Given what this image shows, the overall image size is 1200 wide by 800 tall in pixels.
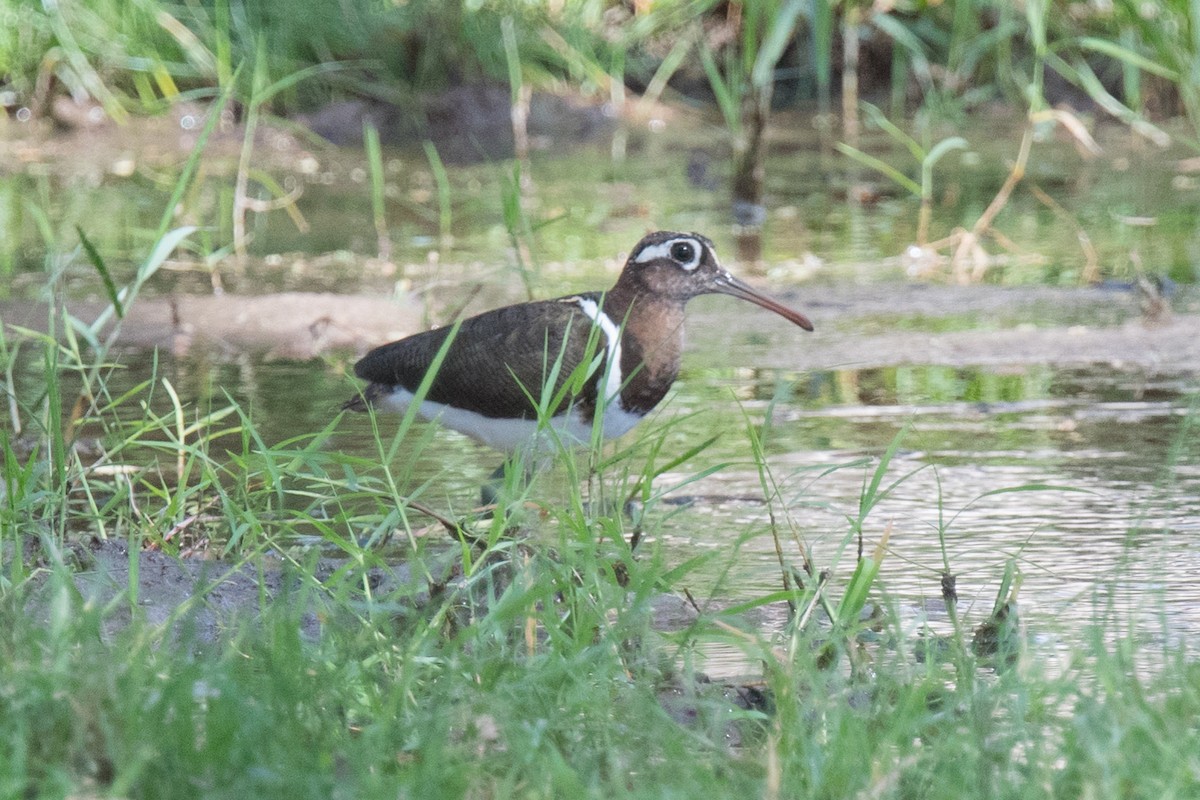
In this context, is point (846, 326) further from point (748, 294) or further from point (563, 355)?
point (563, 355)

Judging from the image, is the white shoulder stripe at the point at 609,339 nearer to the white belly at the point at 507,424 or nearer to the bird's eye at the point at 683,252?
the white belly at the point at 507,424

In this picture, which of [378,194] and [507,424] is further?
[378,194]

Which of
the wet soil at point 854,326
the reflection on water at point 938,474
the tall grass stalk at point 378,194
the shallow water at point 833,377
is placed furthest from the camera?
the tall grass stalk at point 378,194

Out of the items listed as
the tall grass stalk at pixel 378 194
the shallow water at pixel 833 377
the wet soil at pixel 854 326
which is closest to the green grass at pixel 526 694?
the shallow water at pixel 833 377

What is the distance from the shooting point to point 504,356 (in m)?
4.72

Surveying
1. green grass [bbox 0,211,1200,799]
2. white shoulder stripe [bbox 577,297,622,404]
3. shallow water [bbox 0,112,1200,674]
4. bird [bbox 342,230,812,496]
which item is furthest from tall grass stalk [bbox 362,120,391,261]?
green grass [bbox 0,211,1200,799]

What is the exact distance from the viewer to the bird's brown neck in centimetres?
464

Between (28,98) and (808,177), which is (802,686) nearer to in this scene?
(808,177)

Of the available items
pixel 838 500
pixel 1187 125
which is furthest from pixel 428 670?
pixel 1187 125

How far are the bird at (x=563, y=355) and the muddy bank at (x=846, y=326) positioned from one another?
1.25 m

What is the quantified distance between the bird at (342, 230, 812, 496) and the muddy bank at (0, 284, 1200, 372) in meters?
1.25

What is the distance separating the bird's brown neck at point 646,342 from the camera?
15.2ft

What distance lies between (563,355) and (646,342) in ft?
1.10

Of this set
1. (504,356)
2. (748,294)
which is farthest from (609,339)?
(748,294)
